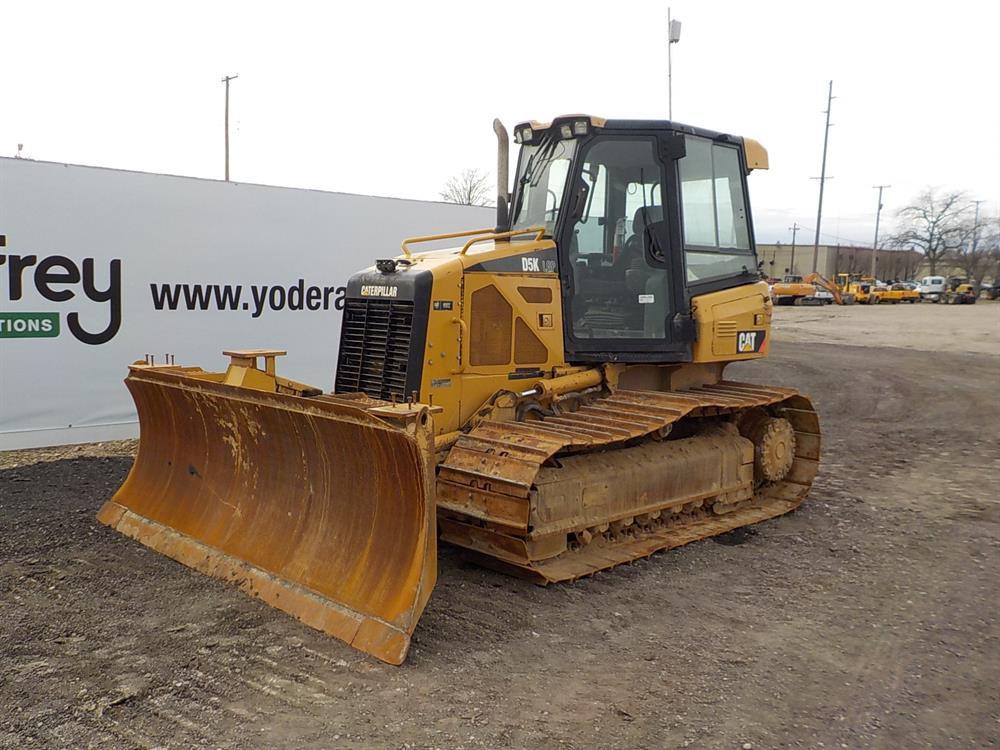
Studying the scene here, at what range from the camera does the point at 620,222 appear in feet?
20.2

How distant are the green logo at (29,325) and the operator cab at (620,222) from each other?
4967mm

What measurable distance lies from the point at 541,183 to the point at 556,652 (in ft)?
11.0

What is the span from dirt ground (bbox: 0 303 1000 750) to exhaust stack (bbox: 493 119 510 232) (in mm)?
2419

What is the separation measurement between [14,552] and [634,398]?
4.15m

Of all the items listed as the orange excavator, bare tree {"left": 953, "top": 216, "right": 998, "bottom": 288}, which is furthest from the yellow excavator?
bare tree {"left": 953, "top": 216, "right": 998, "bottom": 288}

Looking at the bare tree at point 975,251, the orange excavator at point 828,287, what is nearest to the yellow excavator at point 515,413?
the orange excavator at point 828,287

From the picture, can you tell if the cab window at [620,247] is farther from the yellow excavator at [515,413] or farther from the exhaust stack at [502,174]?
the exhaust stack at [502,174]

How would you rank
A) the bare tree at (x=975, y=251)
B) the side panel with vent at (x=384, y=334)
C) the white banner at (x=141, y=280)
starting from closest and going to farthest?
the side panel with vent at (x=384, y=334) → the white banner at (x=141, y=280) → the bare tree at (x=975, y=251)

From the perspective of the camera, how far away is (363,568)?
4.44 meters

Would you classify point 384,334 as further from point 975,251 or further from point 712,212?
point 975,251

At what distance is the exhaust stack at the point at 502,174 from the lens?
19.6 feet

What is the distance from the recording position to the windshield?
6.03 meters

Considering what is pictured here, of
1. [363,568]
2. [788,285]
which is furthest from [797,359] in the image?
[788,285]

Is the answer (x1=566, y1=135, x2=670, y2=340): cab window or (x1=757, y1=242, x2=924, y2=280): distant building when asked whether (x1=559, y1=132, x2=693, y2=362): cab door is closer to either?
(x1=566, y1=135, x2=670, y2=340): cab window
